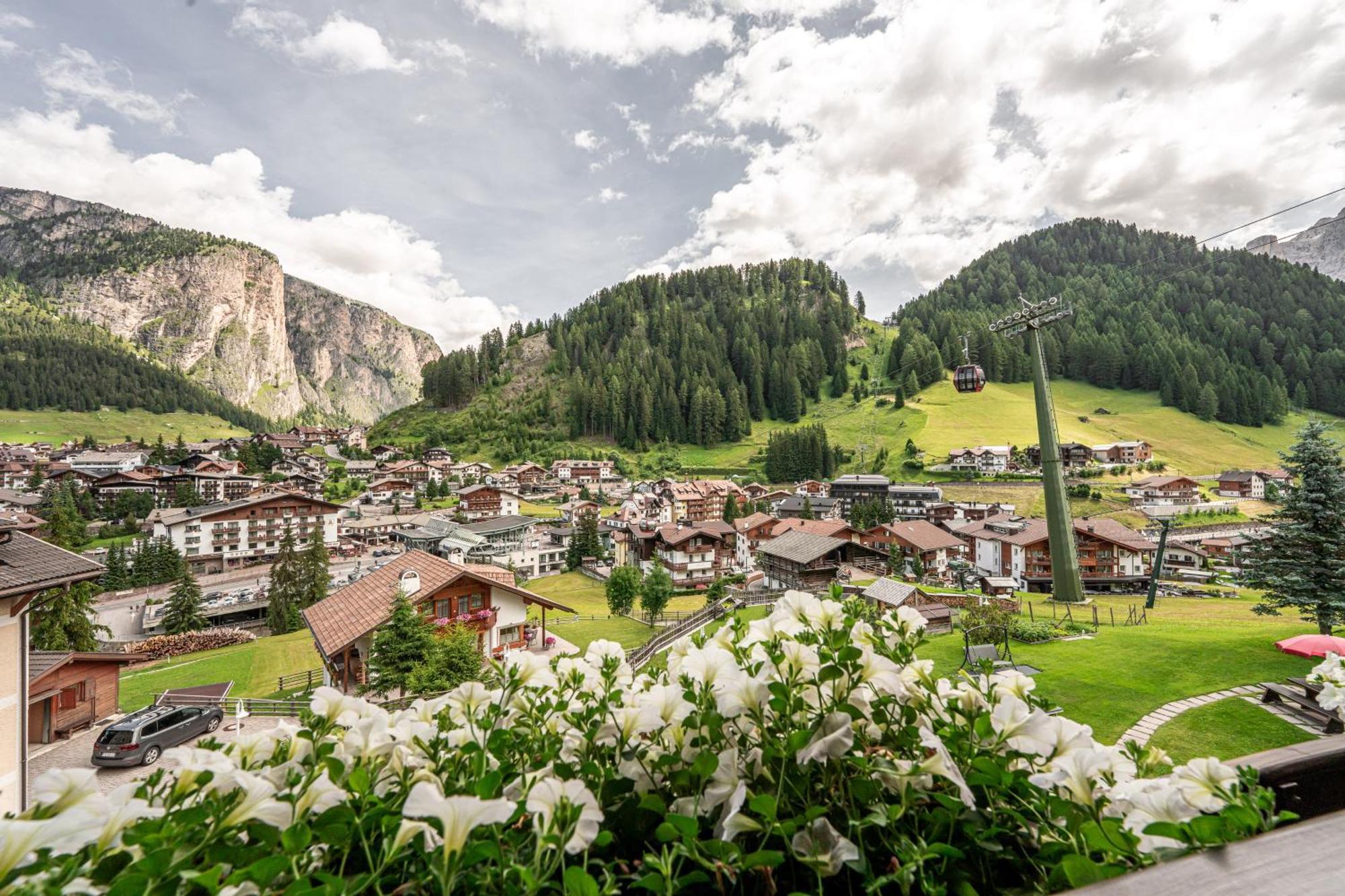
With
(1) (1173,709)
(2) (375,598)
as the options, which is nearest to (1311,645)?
(1) (1173,709)

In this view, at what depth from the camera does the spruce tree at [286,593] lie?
112 ft

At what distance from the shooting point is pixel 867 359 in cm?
12069

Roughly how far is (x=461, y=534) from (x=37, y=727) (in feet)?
124

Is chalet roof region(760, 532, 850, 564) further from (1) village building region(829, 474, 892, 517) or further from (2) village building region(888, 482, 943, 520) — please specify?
(2) village building region(888, 482, 943, 520)

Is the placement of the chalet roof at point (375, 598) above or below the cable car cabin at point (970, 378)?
below

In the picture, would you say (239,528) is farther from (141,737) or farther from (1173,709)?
(1173,709)

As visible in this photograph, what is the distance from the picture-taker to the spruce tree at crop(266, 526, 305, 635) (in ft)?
112

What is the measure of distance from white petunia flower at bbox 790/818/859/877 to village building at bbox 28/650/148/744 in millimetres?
19142

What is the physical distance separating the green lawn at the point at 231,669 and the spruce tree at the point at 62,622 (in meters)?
2.57

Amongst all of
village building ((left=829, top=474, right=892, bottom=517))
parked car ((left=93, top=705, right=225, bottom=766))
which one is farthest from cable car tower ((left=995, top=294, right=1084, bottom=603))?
village building ((left=829, top=474, right=892, bottom=517))

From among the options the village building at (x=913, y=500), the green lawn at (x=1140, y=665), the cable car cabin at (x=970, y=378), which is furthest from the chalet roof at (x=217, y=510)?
the village building at (x=913, y=500)

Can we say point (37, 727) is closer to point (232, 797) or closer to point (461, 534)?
point (232, 797)

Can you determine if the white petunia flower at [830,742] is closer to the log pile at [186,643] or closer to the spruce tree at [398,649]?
the spruce tree at [398,649]

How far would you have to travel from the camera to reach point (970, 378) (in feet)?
66.1
